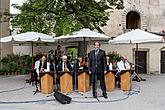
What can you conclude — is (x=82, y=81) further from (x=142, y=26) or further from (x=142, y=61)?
(x=142, y=26)

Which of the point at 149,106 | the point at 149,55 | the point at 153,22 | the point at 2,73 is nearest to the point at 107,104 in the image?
the point at 149,106

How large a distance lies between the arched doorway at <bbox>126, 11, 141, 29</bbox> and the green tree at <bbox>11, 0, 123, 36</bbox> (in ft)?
31.8

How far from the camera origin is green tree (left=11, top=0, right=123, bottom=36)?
18.1m

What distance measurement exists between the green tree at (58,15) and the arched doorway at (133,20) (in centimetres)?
968

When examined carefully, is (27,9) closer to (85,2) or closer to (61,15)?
(61,15)

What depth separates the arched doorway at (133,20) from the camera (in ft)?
96.7

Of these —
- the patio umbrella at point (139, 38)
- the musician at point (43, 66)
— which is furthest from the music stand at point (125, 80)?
the musician at point (43, 66)

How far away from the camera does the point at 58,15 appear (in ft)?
61.4

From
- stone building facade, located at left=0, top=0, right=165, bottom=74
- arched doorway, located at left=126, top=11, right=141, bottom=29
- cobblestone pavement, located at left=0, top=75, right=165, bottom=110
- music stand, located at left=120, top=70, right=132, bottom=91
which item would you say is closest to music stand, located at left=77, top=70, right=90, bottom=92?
cobblestone pavement, located at left=0, top=75, right=165, bottom=110

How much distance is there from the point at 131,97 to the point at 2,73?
12.6m

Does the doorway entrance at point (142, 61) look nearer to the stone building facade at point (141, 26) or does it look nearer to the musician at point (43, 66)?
the stone building facade at point (141, 26)

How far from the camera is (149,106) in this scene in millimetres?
10250

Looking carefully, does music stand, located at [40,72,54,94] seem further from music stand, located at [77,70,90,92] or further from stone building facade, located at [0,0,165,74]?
stone building facade, located at [0,0,165,74]

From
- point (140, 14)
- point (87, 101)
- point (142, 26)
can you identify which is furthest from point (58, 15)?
point (140, 14)
